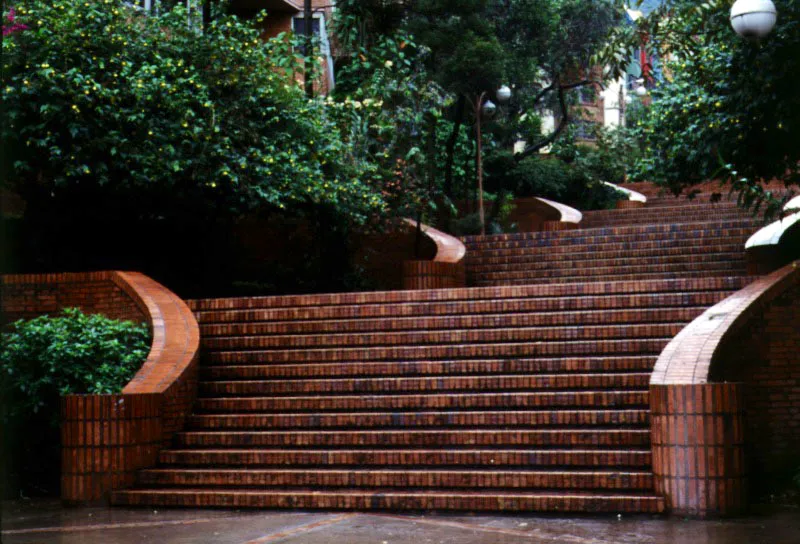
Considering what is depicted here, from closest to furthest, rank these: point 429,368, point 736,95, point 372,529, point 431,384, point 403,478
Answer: point 372,529
point 403,478
point 431,384
point 429,368
point 736,95

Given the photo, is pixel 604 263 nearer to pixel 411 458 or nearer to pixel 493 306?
pixel 493 306

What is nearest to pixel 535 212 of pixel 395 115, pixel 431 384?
pixel 395 115

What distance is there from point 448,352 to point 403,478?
209 centimetres

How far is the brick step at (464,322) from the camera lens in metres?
9.65

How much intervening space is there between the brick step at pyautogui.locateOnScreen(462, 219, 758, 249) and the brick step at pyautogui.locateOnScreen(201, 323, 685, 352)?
5.72m

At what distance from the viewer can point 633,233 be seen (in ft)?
49.9

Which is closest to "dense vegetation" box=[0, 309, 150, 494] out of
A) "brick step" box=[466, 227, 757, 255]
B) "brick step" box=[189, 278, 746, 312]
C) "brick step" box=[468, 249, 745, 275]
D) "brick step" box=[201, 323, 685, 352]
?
"brick step" box=[201, 323, 685, 352]

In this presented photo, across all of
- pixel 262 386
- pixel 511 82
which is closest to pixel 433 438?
pixel 262 386

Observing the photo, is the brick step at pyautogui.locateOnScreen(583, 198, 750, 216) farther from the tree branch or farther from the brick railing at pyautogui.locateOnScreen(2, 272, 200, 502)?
the brick railing at pyautogui.locateOnScreen(2, 272, 200, 502)

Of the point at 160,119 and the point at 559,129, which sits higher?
the point at 559,129

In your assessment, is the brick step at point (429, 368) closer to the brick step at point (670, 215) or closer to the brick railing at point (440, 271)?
the brick railing at point (440, 271)

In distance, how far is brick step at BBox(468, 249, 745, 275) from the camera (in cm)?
1397

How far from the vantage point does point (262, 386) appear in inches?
369

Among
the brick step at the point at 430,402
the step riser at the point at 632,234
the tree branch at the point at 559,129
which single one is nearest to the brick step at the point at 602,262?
the step riser at the point at 632,234
